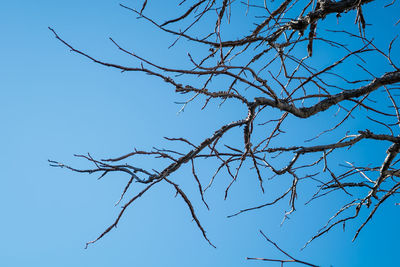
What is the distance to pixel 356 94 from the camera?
2102 millimetres

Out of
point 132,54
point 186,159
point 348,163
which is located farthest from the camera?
point 348,163

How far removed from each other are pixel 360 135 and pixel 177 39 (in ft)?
3.71

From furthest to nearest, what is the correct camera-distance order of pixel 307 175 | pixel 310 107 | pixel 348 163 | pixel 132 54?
1. pixel 348 163
2. pixel 307 175
3. pixel 310 107
4. pixel 132 54

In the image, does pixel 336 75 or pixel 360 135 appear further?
pixel 336 75

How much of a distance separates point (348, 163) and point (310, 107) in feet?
2.45

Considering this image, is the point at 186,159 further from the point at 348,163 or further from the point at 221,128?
the point at 348,163

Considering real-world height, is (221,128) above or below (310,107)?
below

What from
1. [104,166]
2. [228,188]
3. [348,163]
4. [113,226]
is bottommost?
[113,226]

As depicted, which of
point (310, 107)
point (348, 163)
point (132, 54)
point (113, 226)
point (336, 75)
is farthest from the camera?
point (348, 163)

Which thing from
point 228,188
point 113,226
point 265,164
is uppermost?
point 265,164

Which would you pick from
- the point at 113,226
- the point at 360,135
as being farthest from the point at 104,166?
the point at 360,135

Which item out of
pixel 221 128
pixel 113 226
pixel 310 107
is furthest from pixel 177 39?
pixel 113 226

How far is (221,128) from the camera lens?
1782 millimetres

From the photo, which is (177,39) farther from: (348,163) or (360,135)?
(348,163)
